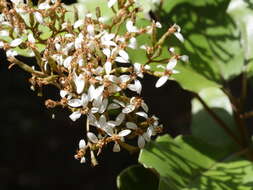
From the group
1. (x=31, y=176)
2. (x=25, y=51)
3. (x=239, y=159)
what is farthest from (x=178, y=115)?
(x=25, y=51)

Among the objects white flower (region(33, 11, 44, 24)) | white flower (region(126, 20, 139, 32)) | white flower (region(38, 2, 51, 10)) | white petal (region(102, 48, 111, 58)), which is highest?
white flower (region(38, 2, 51, 10))

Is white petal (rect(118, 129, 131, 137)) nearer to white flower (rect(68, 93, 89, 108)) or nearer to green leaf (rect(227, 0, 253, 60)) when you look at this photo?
white flower (rect(68, 93, 89, 108))

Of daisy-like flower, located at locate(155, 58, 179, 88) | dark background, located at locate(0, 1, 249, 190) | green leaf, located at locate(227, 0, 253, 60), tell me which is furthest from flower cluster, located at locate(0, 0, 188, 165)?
dark background, located at locate(0, 1, 249, 190)

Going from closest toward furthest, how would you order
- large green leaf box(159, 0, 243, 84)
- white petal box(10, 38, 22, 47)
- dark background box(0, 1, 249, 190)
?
white petal box(10, 38, 22, 47) → large green leaf box(159, 0, 243, 84) → dark background box(0, 1, 249, 190)

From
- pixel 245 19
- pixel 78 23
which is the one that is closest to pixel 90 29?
pixel 78 23

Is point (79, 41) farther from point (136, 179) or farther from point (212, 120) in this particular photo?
point (212, 120)

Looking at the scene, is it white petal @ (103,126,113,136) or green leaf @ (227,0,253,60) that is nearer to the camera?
white petal @ (103,126,113,136)

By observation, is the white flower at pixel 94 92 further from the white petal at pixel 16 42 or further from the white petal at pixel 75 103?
the white petal at pixel 16 42
